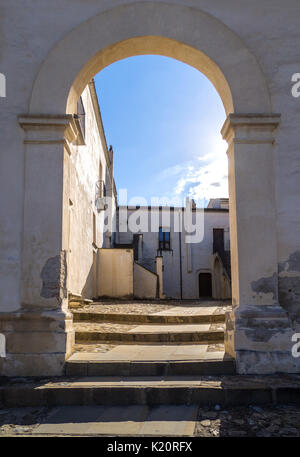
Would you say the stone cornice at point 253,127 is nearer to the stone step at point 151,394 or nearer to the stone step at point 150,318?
the stone step at point 151,394

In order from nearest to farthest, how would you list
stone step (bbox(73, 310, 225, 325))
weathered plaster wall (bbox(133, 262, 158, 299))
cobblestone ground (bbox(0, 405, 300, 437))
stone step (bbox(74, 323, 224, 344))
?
cobblestone ground (bbox(0, 405, 300, 437)), stone step (bbox(74, 323, 224, 344)), stone step (bbox(73, 310, 225, 325)), weathered plaster wall (bbox(133, 262, 158, 299))

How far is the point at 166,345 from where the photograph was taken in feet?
18.0

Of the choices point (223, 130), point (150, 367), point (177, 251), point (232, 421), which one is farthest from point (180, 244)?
point (232, 421)

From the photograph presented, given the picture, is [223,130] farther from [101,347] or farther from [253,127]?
[101,347]

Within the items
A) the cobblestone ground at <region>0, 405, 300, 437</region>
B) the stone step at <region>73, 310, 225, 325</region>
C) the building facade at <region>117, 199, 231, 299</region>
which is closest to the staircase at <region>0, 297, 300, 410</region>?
the cobblestone ground at <region>0, 405, 300, 437</region>

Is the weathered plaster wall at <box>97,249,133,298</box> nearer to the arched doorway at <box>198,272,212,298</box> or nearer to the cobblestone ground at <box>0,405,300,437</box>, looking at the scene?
the arched doorway at <box>198,272,212,298</box>

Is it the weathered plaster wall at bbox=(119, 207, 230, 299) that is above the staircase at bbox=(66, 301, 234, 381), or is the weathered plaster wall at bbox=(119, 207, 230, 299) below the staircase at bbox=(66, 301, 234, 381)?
above

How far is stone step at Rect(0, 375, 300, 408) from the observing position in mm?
3621

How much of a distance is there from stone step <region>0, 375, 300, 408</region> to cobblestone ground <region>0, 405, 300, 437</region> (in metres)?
0.10

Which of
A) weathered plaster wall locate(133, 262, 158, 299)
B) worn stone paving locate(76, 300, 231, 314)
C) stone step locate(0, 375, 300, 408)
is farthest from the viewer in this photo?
weathered plaster wall locate(133, 262, 158, 299)

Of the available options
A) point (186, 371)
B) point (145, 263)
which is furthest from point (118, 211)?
point (186, 371)

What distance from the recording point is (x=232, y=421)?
10.6 ft

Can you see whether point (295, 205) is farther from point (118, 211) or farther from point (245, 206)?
point (118, 211)
